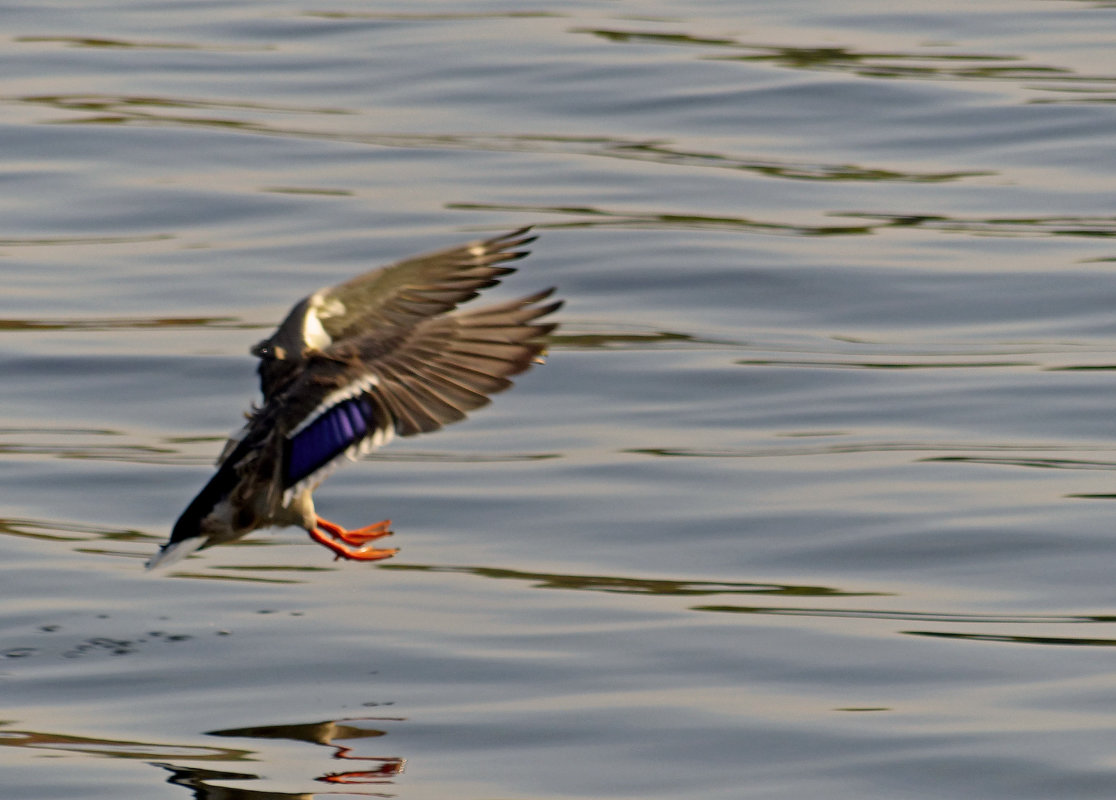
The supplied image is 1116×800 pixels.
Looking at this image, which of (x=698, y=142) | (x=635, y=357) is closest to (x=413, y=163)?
(x=698, y=142)

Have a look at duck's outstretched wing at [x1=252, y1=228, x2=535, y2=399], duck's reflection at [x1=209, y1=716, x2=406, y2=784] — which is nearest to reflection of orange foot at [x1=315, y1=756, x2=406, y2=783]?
duck's reflection at [x1=209, y1=716, x2=406, y2=784]

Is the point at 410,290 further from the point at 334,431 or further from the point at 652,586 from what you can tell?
the point at 652,586

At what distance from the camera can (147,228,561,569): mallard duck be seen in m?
5.97

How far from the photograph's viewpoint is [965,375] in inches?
392

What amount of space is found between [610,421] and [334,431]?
11.8 ft

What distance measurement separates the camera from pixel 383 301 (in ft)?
20.3

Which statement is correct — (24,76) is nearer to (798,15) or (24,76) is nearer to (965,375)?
(798,15)

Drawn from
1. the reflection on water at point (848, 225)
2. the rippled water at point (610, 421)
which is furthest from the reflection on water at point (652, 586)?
the reflection on water at point (848, 225)

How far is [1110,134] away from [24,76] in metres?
8.24


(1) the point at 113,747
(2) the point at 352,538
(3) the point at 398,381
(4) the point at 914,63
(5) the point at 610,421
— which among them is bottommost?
(1) the point at 113,747

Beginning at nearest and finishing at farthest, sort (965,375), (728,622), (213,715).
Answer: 1. (213,715)
2. (728,622)
3. (965,375)

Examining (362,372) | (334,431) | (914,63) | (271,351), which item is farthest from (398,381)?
(914,63)

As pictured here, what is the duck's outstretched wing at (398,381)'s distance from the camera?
593 centimetres

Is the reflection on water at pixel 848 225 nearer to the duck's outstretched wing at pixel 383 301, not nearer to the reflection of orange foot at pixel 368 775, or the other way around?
the duck's outstretched wing at pixel 383 301
